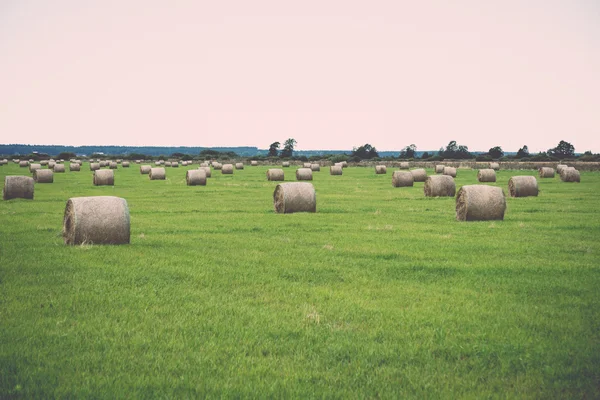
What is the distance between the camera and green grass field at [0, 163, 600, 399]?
21.6ft

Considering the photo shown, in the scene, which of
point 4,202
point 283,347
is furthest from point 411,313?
point 4,202

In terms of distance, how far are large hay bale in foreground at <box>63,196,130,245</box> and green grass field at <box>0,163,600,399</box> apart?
448mm

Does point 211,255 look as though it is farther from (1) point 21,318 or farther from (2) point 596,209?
(2) point 596,209

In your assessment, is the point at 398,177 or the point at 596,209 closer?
the point at 596,209

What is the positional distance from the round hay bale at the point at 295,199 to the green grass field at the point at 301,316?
5.95 meters

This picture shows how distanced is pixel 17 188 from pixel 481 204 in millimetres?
22459

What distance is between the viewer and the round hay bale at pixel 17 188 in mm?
28469

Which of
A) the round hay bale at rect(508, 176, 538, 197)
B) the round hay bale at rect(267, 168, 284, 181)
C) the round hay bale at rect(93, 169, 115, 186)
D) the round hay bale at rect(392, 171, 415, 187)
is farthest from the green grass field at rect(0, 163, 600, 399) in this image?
the round hay bale at rect(267, 168, 284, 181)

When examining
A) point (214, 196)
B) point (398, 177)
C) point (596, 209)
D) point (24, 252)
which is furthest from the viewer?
point (398, 177)

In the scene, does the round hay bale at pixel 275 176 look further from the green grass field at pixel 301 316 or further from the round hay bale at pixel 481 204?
the green grass field at pixel 301 316

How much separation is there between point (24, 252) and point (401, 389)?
1074 cm

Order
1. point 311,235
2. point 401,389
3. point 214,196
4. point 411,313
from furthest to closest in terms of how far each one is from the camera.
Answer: point 214,196, point 311,235, point 411,313, point 401,389

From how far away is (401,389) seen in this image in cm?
644

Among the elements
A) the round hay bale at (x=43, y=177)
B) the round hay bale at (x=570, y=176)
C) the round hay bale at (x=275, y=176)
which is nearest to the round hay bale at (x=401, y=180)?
the round hay bale at (x=275, y=176)
